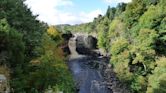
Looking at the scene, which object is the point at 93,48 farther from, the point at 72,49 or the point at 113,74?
the point at 113,74

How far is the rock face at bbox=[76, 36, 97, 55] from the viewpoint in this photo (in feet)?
486

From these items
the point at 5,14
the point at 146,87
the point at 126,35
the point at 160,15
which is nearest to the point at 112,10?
the point at 126,35

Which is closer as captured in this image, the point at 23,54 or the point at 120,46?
the point at 23,54

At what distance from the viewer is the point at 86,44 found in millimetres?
149000

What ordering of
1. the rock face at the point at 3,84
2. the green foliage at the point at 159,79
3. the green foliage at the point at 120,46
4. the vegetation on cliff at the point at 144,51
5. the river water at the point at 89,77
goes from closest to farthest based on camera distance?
the rock face at the point at 3,84, the green foliage at the point at 159,79, the vegetation on cliff at the point at 144,51, the river water at the point at 89,77, the green foliage at the point at 120,46

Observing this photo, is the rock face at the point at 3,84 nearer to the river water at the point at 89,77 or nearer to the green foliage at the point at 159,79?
the green foliage at the point at 159,79

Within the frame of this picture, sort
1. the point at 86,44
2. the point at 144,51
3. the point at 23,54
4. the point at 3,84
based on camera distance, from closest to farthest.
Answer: the point at 3,84
the point at 23,54
the point at 144,51
the point at 86,44

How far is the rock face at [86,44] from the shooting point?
14800cm

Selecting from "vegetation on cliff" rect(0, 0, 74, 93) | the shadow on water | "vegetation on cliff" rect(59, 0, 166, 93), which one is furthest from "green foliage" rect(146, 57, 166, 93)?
"vegetation on cliff" rect(0, 0, 74, 93)

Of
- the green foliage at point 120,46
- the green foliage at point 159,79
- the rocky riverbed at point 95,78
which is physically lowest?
the rocky riverbed at point 95,78

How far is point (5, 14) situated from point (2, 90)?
33.0 feet

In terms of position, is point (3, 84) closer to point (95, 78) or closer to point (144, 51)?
point (144, 51)

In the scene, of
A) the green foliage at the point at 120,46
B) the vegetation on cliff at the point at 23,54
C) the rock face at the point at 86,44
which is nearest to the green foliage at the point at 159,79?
the vegetation on cliff at the point at 23,54

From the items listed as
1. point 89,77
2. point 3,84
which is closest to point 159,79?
point 3,84
